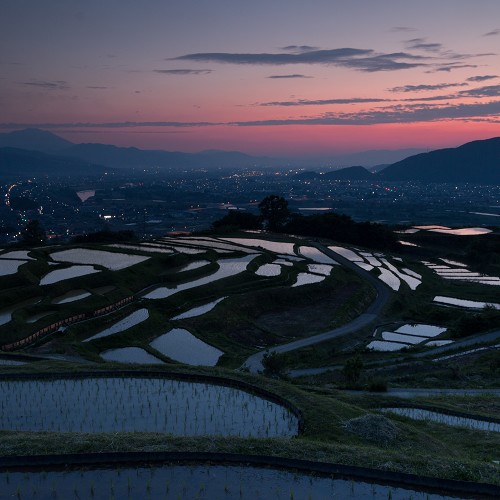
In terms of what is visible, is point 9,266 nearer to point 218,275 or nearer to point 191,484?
point 218,275

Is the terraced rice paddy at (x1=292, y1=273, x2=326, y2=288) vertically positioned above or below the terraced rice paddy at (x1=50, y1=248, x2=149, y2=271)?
below

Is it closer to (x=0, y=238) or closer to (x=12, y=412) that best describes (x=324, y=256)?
(x=12, y=412)

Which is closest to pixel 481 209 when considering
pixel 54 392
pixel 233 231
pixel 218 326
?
pixel 233 231

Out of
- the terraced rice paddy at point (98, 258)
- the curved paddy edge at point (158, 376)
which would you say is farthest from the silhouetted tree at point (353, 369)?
the terraced rice paddy at point (98, 258)

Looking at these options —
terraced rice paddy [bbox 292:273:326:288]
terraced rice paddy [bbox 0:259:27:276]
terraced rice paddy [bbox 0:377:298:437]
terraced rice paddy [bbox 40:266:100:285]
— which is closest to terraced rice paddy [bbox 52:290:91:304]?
terraced rice paddy [bbox 40:266:100:285]

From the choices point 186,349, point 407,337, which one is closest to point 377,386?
point 186,349

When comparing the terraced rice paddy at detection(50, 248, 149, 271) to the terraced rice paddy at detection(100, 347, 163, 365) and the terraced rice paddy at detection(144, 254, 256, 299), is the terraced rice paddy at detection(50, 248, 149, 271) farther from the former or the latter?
the terraced rice paddy at detection(100, 347, 163, 365)

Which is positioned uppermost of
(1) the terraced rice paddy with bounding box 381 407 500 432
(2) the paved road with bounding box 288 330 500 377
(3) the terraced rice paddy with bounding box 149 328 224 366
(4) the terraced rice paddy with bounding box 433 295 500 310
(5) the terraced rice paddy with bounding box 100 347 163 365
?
(1) the terraced rice paddy with bounding box 381 407 500 432
